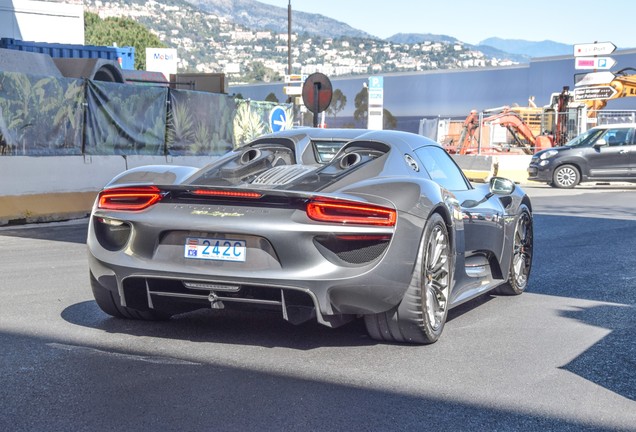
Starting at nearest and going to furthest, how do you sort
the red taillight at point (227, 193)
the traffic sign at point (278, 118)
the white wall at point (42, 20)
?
1. the red taillight at point (227, 193)
2. the traffic sign at point (278, 118)
3. the white wall at point (42, 20)

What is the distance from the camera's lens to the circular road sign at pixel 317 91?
20672 millimetres

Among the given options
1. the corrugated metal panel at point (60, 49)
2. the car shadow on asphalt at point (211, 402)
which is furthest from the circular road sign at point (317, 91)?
the car shadow on asphalt at point (211, 402)

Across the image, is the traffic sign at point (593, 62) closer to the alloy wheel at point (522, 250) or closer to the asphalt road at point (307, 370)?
the alloy wheel at point (522, 250)

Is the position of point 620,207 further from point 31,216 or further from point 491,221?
point 491,221

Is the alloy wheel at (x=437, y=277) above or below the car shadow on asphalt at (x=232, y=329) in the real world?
above

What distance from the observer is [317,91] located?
815 inches

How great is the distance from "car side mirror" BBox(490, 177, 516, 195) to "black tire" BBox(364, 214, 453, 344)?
1.54m

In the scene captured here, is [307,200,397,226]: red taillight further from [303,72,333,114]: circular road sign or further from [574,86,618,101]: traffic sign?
[574,86,618,101]: traffic sign

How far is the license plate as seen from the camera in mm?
5570

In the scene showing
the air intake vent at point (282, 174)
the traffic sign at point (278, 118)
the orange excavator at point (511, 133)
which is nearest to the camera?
the air intake vent at point (282, 174)

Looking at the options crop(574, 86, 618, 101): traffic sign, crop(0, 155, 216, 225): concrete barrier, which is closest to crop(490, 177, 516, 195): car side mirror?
crop(0, 155, 216, 225): concrete barrier

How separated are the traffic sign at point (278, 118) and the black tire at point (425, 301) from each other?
17.9 m

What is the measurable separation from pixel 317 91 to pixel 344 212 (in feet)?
50.5

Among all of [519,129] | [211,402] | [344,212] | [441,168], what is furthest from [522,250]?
[519,129]
